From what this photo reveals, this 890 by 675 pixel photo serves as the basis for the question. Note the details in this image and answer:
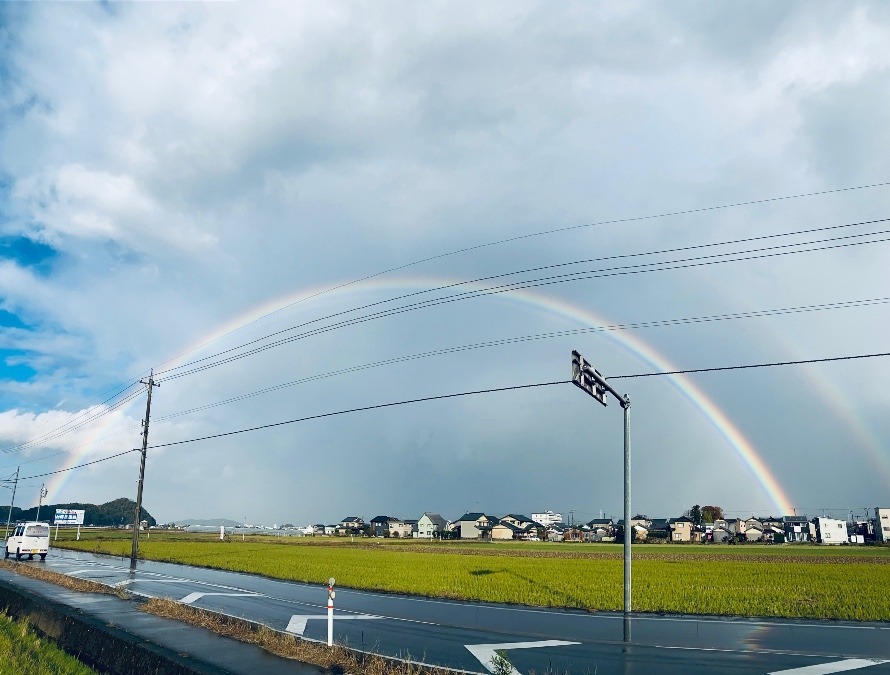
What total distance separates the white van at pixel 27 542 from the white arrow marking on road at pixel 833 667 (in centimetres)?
4346

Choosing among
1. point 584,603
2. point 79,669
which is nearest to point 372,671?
point 79,669

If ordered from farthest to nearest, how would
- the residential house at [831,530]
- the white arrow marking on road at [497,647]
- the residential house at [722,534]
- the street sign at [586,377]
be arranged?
the residential house at [722,534] < the residential house at [831,530] < the street sign at [586,377] < the white arrow marking on road at [497,647]

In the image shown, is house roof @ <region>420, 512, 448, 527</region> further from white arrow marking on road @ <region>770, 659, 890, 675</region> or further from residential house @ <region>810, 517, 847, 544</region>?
white arrow marking on road @ <region>770, 659, 890, 675</region>

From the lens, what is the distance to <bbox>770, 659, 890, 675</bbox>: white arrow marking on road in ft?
36.7

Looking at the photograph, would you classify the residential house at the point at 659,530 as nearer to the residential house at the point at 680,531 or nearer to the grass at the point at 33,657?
the residential house at the point at 680,531

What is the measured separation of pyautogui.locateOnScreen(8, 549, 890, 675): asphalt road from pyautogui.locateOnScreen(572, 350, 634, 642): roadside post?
942 millimetres

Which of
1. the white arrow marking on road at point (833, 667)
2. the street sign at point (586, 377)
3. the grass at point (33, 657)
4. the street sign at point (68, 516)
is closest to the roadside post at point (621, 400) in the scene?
the street sign at point (586, 377)

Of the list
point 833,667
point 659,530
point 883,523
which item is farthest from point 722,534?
point 833,667

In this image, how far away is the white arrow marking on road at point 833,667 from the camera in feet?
36.7

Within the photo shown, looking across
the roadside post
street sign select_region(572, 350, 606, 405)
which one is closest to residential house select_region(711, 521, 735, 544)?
the roadside post

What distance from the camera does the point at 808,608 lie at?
68.8 feet

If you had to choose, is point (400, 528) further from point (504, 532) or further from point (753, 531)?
point (753, 531)

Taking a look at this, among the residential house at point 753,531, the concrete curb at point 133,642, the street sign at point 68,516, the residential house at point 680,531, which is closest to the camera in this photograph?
the concrete curb at point 133,642

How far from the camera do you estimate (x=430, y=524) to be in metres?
173
